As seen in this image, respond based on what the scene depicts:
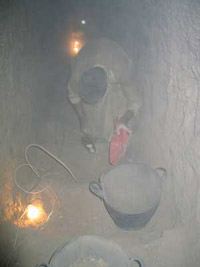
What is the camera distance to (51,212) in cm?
286

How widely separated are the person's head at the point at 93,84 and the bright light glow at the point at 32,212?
1.40 metres

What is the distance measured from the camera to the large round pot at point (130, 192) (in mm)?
2330

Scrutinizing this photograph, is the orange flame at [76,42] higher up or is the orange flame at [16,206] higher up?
the orange flame at [76,42]

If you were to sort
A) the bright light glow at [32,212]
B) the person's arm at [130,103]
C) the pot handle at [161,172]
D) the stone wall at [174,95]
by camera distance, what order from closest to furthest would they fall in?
1. the stone wall at [174,95]
2. the pot handle at [161,172]
3. the bright light glow at [32,212]
4. the person's arm at [130,103]

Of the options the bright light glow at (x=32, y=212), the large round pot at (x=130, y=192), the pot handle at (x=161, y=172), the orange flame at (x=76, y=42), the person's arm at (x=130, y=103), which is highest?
the orange flame at (x=76, y=42)

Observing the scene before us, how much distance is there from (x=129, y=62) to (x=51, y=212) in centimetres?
219

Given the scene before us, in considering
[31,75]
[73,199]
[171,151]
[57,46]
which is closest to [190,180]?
[171,151]

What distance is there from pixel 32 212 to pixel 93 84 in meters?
1.60

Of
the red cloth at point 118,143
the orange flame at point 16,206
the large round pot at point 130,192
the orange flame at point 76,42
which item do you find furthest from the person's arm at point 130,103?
the orange flame at point 76,42

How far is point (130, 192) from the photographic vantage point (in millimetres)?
2637

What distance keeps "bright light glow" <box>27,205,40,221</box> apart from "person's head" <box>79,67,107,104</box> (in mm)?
1398

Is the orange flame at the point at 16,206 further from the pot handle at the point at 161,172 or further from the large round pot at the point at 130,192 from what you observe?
the pot handle at the point at 161,172

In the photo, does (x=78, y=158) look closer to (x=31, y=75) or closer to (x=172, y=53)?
(x=31, y=75)

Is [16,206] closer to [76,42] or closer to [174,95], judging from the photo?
[174,95]
